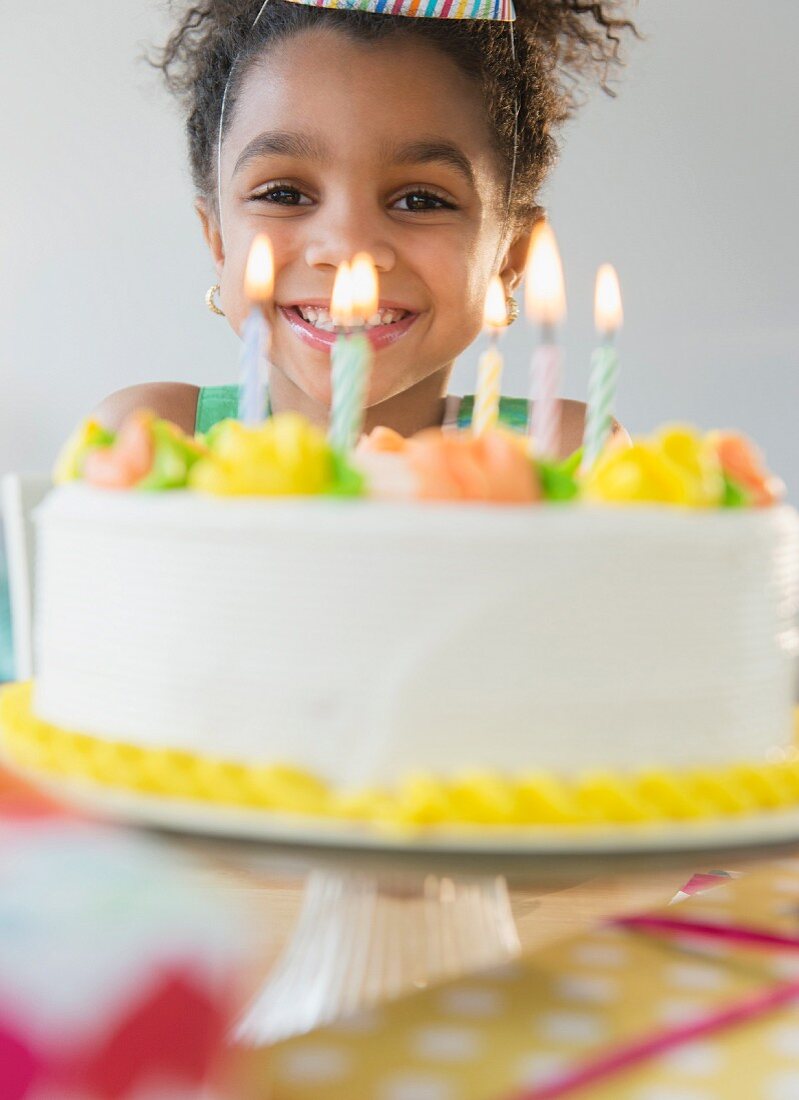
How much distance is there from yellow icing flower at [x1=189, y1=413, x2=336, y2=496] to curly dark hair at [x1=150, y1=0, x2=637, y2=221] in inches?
53.3

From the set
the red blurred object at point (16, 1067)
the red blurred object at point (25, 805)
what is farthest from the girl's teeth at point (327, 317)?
the red blurred object at point (16, 1067)

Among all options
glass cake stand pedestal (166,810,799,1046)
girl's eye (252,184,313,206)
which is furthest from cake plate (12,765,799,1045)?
girl's eye (252,184,313,206)

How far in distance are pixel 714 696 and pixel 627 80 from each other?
10.9 feet

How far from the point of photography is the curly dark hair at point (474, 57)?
188 centimetres

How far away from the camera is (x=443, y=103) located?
186 cm

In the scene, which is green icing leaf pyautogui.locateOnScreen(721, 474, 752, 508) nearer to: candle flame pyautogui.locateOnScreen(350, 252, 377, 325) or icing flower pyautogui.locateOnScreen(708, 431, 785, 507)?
icing flower pyautogui.locateOnScreen(708, 431, 785, 507)

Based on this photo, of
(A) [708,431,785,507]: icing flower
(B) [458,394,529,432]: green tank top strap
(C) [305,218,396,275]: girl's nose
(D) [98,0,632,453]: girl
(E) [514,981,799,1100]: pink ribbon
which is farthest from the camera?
(B) [458,394,529,432]: green tank top strap

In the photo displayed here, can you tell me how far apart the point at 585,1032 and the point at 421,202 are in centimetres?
140

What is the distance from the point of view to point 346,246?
1.66 m

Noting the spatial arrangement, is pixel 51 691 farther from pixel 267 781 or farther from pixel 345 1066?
pixel 345 1066

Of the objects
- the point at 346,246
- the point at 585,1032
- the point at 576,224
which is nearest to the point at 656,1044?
the point at 585,1032

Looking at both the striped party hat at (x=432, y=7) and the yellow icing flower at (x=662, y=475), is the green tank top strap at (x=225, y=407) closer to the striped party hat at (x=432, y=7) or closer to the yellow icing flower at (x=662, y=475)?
the striped party hat at (x=432, y=7)

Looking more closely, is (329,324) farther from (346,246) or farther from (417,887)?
(417,887)

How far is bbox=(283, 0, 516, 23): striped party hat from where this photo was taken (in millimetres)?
1673
